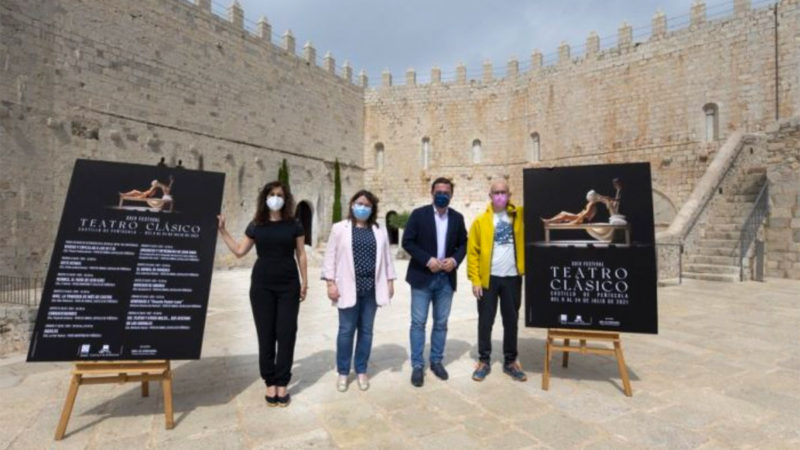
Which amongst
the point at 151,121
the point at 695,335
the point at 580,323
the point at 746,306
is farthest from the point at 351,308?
the point at 151,121

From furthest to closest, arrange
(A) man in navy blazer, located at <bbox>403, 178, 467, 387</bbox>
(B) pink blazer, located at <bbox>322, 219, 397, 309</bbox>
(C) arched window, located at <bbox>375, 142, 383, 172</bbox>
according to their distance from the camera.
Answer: (C) arched window, located at <bbox>375, 142, 383, 172</bbox> < (A) man in navy blazer, located at <bbox>403, 178, 467, 387</bbox> < (B) pink blazer, located at <bbox>322, 219, 397, 309</bbox>

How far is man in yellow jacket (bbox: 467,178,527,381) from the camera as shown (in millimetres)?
3828

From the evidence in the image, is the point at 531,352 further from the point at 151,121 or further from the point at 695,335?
the point at 151,121

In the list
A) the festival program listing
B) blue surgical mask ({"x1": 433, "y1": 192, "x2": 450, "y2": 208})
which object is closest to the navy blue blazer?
blue surgical mask ({"x1": 433, "y1": 192, "x2": 450, "y2": 208})

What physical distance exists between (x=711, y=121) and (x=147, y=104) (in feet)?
62.8

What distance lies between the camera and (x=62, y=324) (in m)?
2.95

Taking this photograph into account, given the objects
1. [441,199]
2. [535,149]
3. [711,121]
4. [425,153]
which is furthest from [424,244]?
[425,153]

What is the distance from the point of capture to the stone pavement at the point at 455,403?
110 inches

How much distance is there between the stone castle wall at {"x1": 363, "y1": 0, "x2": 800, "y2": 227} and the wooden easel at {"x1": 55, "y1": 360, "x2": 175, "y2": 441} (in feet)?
58.7

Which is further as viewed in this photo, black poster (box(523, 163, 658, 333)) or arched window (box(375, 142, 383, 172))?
arched window (box(375, 142, 383, 172))

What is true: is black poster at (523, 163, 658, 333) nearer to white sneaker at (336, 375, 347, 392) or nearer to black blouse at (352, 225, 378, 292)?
black blouse at (352, 225, 378, 292)

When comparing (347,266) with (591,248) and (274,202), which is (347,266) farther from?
(591,248)

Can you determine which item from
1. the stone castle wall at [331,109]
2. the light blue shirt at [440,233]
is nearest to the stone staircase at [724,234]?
the stone castle wall at [331,109]

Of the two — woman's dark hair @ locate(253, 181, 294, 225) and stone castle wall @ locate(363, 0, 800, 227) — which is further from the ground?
stone castle wall @ locate(363, 0, 800, 227)
